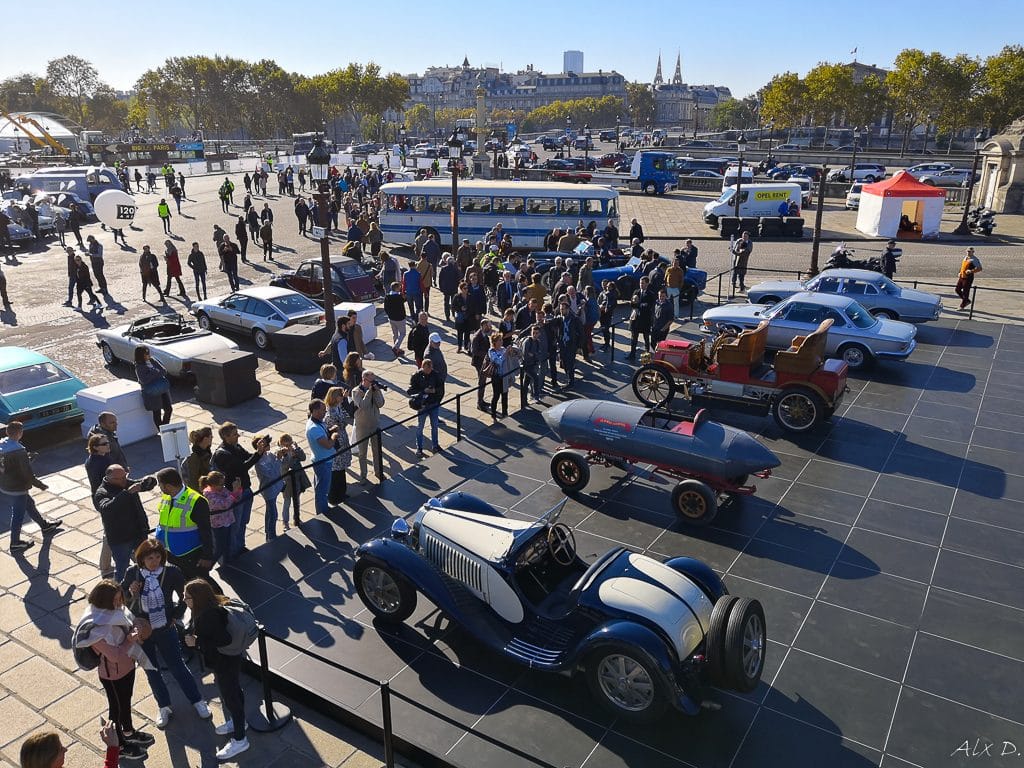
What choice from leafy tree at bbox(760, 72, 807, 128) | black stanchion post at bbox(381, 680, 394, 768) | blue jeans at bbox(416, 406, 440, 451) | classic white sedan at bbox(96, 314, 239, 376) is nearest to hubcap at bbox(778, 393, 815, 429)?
blue jeans at bbox(416, 406, 440, 451)

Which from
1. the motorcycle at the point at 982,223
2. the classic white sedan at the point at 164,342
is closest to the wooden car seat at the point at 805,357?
the classic white sedan at the point at 164,342

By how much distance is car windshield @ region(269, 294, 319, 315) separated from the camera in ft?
57.1

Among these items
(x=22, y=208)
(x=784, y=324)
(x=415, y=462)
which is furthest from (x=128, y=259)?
(x=784, y=324)

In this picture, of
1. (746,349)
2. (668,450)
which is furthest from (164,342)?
(746,349)

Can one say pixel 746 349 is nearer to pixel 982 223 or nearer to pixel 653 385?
pixel 653 385

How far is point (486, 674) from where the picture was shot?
273 inches

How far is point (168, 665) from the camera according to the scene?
644cm

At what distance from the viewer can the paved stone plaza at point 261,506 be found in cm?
637

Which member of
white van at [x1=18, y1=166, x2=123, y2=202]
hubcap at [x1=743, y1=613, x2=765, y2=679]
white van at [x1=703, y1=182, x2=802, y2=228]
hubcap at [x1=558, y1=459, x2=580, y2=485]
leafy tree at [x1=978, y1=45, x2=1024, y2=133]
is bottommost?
hubcap at [x1=558, y1=459, x2=580, y2=485]

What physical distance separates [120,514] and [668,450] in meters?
6.62

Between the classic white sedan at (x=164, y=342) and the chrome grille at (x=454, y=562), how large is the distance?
9248 millimetres

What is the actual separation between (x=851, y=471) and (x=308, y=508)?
319 inches

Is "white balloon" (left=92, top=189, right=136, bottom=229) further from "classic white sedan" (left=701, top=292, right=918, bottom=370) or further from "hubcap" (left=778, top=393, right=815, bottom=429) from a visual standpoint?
"hubcap" (left=778, top=393, right=815, bottom=429)

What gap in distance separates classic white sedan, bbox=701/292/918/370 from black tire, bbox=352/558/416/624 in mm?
10334
